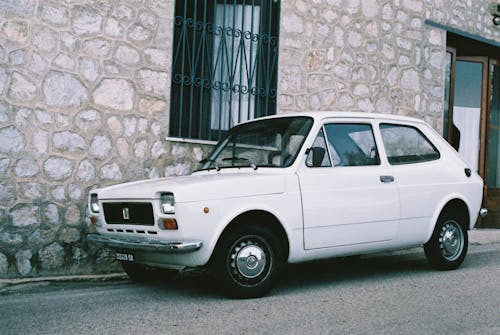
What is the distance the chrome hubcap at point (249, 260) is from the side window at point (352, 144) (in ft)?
4.07

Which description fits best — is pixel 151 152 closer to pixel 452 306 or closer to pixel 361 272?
pixel 361 272

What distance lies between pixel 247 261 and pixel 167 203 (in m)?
0.83

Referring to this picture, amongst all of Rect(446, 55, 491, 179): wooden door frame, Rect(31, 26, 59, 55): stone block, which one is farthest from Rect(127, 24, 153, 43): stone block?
Rect(446, 55, 491, 179): wooden door frame

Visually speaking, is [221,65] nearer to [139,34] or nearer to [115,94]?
[139,34]

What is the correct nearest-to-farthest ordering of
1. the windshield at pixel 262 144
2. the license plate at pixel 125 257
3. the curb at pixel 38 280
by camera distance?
the license plate at pixel 125 257 < the windshield at pixel 262 144 < the curb at pixel 38 280

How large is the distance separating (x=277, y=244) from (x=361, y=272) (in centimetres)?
185

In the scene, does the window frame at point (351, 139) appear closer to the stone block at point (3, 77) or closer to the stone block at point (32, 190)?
the stone block at point (32, 190)

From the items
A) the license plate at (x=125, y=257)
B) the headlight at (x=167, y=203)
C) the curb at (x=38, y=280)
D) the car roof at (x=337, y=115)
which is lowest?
the curb at (x=38, y=280)

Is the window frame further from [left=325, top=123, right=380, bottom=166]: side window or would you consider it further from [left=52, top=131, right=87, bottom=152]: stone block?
[left=52, top=131, right=87, bottom=152]: stone block

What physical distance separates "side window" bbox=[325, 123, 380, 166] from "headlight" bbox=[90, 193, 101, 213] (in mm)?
2262

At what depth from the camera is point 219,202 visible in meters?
5.26

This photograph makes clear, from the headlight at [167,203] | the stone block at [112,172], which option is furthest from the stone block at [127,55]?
the headlight at [167,203]

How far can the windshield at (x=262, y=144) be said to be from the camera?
19.5ft

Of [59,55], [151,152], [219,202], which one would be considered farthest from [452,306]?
[59,55]
